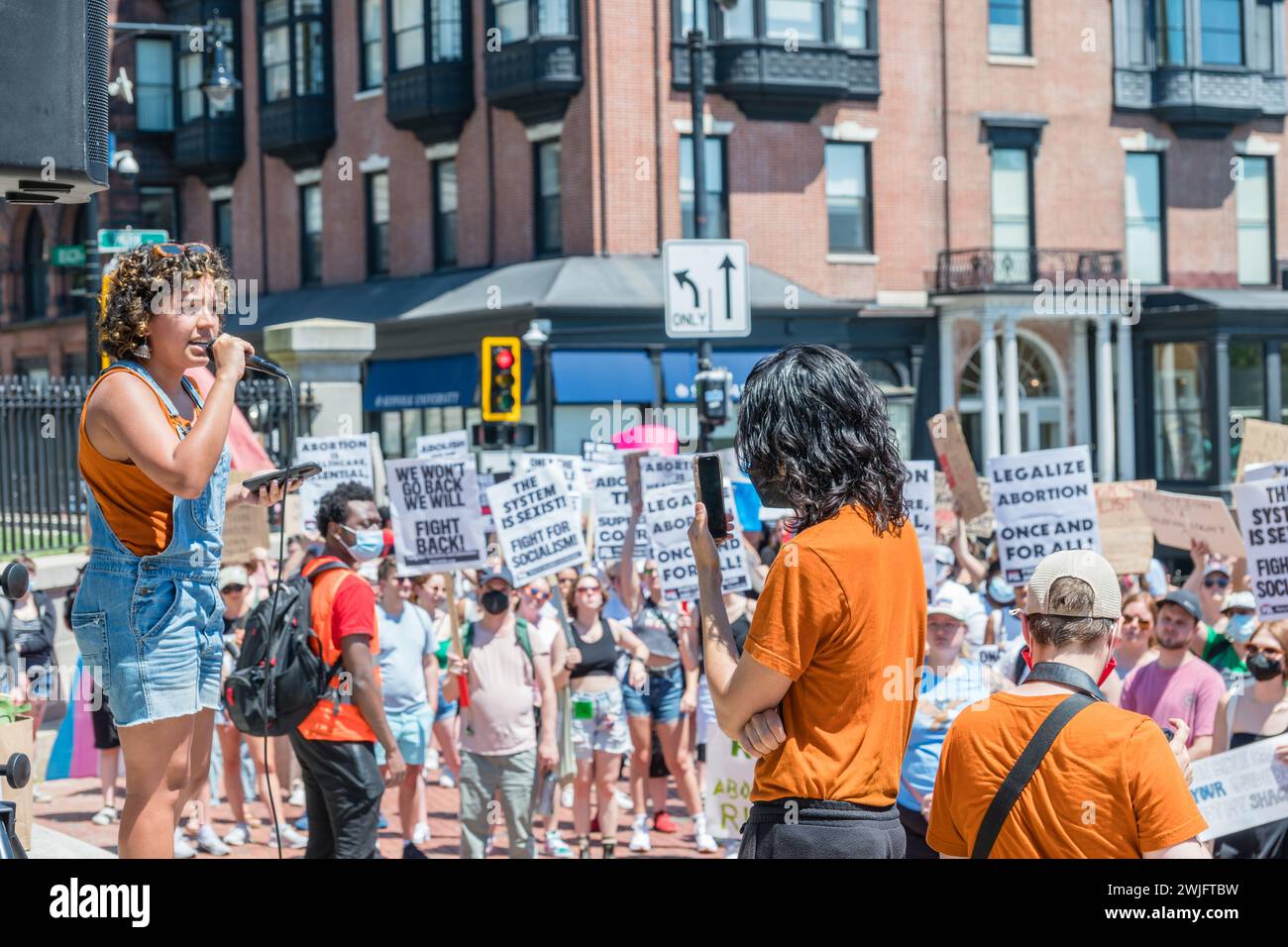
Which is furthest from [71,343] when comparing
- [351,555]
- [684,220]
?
[351,555]

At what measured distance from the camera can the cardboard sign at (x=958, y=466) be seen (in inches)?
482

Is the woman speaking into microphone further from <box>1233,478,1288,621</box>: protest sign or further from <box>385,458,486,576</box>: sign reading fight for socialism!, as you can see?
<box>385,458,486,576</box>: sign reading fight for socialism!

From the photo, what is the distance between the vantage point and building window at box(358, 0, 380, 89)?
1320 inches

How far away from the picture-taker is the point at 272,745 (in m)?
11.3

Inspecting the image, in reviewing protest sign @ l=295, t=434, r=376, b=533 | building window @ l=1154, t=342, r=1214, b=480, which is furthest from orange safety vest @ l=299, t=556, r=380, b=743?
building window @ l=1154, t=342, r=1214, b=480

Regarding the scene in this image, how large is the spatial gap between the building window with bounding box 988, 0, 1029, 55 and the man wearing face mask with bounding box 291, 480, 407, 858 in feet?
94.6

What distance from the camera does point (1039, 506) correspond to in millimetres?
10055

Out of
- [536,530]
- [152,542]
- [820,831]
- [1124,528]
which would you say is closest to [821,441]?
[820,831]

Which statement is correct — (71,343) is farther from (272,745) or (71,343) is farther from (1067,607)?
(1067,607)

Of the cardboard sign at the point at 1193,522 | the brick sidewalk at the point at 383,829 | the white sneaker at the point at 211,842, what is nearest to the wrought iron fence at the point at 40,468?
the brick sidewalk at the point at 383,829

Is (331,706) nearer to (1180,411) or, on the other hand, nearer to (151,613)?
(151,613)

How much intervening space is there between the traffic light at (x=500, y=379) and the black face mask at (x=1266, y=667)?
1273 centimetres

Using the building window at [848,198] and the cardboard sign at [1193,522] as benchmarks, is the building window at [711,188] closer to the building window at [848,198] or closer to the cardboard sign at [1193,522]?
the building window at [848,198]

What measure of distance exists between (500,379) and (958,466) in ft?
27.6
